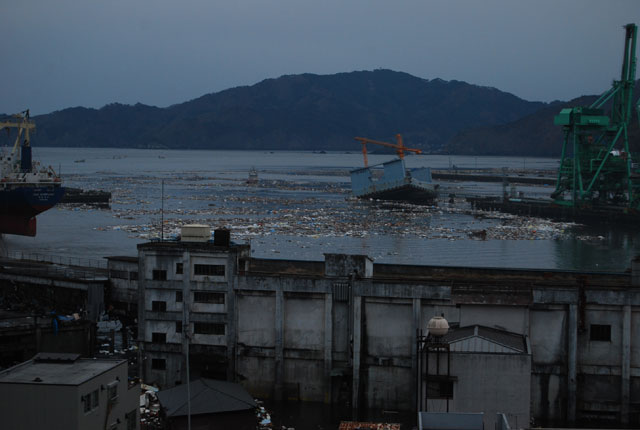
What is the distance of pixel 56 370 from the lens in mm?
16844

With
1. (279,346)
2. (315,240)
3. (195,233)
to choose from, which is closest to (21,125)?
(315,240)

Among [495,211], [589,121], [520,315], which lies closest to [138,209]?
[495,211]

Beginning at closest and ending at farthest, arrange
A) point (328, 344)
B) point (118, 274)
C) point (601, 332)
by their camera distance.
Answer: point (601, 332) → point (328, 344) → point (118, 274)

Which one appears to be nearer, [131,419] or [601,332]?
[131,419]

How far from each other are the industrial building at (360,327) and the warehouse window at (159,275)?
0.03 metres

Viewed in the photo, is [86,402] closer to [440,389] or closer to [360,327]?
[440,389]

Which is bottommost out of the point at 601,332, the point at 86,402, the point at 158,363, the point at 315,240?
the point at 158,363

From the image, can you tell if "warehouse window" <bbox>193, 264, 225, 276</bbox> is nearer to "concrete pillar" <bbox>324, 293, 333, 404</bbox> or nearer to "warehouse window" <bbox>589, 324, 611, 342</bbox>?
"concrete pillar" <bbox>324, 293, 333, 404</bbox>

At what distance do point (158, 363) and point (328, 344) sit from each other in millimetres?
4721

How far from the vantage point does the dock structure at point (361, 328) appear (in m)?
20.5

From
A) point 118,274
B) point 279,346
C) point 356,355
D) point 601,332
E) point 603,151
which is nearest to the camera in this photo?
point 601,332

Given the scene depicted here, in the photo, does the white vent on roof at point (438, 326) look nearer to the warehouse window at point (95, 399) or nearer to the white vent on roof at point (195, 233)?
the warehouse window at point (95, 399)

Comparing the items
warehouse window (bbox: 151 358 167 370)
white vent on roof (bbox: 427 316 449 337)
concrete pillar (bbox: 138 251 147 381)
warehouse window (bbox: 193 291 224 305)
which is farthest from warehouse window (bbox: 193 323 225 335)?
white vent on roof (bbox: 427 316 449 337)

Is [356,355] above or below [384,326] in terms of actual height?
below
